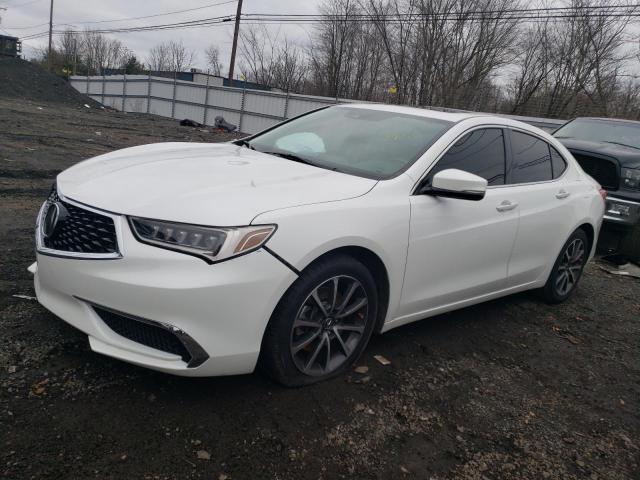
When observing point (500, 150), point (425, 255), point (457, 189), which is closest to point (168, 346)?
point (425, 255)

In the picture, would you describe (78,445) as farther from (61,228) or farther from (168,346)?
(61,228)

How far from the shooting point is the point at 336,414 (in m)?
2.75

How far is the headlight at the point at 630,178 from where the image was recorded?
6992mm

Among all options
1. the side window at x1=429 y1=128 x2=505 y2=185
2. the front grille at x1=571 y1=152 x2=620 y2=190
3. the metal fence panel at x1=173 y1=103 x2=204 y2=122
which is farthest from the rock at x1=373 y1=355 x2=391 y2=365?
the metal fence panel at x1=173 y1=103 x2=204 y2=122

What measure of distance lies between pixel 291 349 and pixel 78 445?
1.05 meters

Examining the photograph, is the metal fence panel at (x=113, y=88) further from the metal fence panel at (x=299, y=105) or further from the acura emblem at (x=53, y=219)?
the acura emblem at (x=53, y=219)

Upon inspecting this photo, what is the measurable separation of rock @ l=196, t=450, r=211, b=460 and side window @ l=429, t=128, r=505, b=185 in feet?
6.80

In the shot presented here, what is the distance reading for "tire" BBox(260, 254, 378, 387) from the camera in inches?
103

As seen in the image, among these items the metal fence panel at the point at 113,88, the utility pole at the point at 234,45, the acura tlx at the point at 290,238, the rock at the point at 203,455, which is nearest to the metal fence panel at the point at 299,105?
the utility pole at the point at 234,45

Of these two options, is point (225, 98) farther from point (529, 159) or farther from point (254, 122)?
point (529, 159)

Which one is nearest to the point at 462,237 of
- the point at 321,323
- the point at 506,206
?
the point at 506,206

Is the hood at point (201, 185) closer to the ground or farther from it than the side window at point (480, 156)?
closer to the ground

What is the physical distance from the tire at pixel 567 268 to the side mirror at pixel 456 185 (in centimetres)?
199

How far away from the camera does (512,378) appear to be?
3.49 metres
